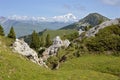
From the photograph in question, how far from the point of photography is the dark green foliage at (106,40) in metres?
67.5

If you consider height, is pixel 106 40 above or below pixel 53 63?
above

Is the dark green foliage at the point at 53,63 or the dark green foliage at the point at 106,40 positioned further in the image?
the dark green foliage at the point at 106,40

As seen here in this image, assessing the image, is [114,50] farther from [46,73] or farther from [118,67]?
[46,73]

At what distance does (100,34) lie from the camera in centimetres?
7456

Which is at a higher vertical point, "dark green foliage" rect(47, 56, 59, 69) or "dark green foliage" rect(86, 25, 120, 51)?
"dark green foliage" rect(86, 25, 120, 51)

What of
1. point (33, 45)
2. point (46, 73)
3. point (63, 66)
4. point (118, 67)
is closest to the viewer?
point (46, 73)

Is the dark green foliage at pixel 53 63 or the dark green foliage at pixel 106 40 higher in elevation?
the dark green foliage at pixel 106 40

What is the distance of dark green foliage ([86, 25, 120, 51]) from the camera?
6750 cm

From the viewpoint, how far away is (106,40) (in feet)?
229

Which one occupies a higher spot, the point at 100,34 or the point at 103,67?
the point at 100,34

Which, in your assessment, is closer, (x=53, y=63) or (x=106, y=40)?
(x=106, y=40)

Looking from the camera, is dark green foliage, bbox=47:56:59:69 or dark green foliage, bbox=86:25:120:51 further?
dark green foliage, bbox=86:25:120:51

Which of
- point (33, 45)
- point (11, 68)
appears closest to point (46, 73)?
point (11, 68)

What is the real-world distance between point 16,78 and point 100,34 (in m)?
44.9
